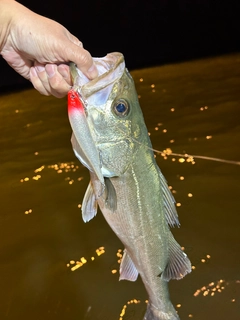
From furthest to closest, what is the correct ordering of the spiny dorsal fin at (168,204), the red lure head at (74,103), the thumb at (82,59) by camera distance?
the spiny dorsal fin at (168,204), the thumb at (82,59), the red lure head at (74,103)

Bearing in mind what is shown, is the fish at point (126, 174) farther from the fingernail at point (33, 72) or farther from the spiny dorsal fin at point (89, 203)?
the fingernail at point (33, 72)

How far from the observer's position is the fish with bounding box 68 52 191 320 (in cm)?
158

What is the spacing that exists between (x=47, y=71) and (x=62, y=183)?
10.3 ft

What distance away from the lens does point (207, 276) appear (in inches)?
124

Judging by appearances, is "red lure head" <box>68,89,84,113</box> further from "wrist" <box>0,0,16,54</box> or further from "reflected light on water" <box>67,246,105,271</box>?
"reflected light on water" <box>67,246,105,271</box>

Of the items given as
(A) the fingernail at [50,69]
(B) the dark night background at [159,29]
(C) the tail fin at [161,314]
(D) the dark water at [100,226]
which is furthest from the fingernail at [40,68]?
(B) the dark night background at [159,29]

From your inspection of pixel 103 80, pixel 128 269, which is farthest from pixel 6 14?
pixel 128 269

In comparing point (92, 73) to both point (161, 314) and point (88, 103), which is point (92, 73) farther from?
point (161, 314)

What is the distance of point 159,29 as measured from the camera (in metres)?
13.6

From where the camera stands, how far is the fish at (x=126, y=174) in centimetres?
158

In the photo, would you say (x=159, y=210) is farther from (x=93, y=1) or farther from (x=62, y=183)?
(x=93, y=1)

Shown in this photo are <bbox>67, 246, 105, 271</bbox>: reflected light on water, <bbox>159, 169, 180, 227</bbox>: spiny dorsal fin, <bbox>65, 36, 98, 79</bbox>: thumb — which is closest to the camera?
<bbox>65, 36, 98, 79</bbox>: thumb

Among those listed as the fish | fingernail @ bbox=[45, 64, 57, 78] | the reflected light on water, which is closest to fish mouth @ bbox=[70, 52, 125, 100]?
the fish

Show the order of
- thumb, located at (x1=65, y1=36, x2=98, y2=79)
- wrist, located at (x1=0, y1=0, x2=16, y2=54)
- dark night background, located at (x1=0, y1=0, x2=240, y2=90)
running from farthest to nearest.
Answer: dark night background, located at (x1=0, y1=0, x2=240, y2=90)
wrist, located at (x1=0, y1=0, x2=16, y2=54)
thumb, located at (x1=65, y1=36, x2=98, y2=79)
